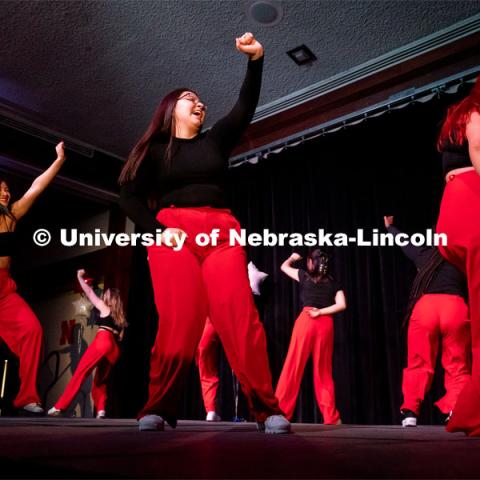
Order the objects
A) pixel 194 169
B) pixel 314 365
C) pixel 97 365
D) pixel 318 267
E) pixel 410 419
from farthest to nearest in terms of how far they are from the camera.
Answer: pixel 97 365, pixel 318 267, pixel 314 365, pixel 410 419, pixel 194 169

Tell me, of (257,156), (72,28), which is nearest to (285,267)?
(257,156)

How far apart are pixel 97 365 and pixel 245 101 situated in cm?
407

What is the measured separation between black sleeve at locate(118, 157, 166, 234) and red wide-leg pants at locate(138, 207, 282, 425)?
9cm

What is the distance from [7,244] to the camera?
2252 millimetres

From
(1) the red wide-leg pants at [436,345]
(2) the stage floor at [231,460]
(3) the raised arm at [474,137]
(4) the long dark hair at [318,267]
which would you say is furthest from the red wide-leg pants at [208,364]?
(2) the stage floor at [231,460]

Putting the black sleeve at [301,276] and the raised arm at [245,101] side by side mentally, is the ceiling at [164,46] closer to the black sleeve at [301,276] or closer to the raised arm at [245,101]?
the black sleeve at [301,276]

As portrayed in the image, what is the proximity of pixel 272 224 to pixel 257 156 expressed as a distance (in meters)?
0.82

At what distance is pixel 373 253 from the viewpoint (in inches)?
196

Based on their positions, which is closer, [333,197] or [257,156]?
[333,197]

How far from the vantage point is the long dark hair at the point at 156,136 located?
206cm

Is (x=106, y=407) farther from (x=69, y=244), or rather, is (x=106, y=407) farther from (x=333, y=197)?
(x=333, y=197)

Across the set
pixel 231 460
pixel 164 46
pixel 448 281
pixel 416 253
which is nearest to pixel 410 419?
pixel 448 281

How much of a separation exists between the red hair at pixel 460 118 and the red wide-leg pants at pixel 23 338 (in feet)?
10.9

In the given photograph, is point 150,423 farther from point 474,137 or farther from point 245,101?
point 474,137
